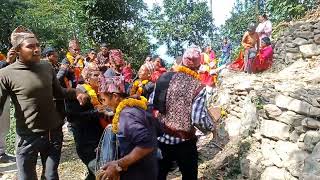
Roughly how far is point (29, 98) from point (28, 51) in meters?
0.44

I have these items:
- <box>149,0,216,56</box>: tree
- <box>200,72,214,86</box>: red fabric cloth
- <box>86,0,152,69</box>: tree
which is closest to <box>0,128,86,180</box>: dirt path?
<box>200,72,214,86</box>: red fabric cloth

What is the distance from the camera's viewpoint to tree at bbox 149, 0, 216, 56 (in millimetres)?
22234

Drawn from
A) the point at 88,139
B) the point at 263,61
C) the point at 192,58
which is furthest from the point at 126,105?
the point at 263,61

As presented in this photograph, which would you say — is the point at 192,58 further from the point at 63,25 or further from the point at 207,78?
the point at 63,25

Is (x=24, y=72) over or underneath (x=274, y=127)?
over

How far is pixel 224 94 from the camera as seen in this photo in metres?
7.98

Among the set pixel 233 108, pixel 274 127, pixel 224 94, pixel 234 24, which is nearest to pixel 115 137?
pixel 274 127

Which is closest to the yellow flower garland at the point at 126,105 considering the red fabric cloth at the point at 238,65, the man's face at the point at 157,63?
the man's face at the point at 157,63

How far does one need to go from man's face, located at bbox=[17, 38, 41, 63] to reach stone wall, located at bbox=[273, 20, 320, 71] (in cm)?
608

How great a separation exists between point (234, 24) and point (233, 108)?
55.3 ft

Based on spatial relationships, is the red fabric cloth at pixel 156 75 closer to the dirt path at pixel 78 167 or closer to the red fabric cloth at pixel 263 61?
the dirt path at pixel 78 167

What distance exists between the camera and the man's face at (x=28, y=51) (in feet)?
11.3

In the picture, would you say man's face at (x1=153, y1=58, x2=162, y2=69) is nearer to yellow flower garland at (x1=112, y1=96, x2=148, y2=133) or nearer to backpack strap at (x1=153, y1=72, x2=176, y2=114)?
backpack strap at (x1=153, y1=72, x2=176, y2=114)

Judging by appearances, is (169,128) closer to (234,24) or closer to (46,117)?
(46,117)
